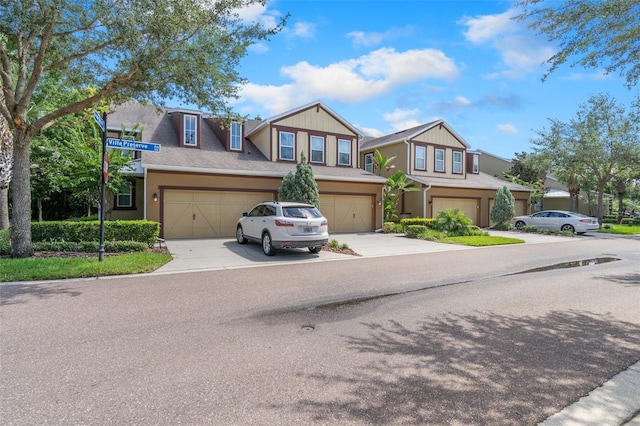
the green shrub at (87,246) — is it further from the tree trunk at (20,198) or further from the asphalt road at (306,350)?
the asphalt road at (306,350)

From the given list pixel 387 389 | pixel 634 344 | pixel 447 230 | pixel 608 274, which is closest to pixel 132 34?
pixel 387 389

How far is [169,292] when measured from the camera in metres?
6.77

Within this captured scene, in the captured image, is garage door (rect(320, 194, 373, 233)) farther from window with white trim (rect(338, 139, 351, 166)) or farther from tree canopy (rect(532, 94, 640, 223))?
tree canopy (rect(532, 94, 640, 223))

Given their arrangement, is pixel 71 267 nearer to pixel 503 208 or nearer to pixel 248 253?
pixel 248 253

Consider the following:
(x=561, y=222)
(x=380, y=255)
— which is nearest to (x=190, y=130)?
(x=380, y=255)

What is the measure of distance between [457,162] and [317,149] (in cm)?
1133

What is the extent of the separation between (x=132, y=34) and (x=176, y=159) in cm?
780

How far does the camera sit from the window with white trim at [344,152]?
2128 centimetres

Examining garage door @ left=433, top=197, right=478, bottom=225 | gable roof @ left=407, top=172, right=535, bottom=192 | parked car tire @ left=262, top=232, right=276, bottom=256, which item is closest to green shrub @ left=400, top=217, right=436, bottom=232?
gable roof @ left=407, top=172, right=535, bottom=192

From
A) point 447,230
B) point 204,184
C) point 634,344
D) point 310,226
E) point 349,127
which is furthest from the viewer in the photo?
point 349,127

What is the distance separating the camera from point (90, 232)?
1148cm

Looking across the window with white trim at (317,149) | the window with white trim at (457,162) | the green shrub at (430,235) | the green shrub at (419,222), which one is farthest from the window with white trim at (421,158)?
the green shrub at (430,235)

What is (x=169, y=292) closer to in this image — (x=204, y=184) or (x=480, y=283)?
(x=480, y=283)

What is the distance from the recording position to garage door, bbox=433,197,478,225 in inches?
917
